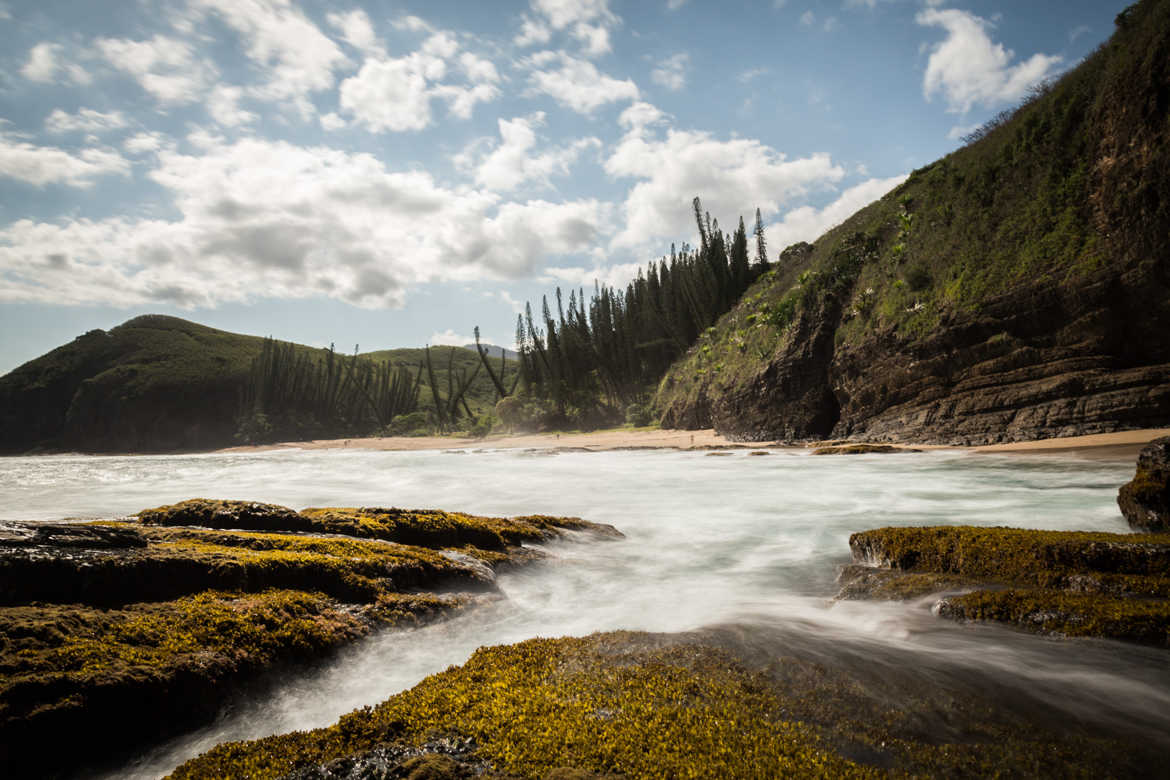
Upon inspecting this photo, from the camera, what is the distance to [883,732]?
266 cm

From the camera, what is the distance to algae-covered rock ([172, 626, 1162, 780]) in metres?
2.35

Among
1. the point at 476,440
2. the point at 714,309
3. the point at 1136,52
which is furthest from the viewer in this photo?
the point at 476,440

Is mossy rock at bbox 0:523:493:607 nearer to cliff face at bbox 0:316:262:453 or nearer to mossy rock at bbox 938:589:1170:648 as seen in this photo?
mossy rock at bbox 938:589:1170:648

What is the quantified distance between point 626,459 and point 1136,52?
22152mm

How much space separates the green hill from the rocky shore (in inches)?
3078

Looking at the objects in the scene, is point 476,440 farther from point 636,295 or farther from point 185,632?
point 185,632

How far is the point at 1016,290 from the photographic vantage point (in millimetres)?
17453

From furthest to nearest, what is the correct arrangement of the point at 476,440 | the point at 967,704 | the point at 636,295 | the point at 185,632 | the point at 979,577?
the point at 636,295 → the point at 476,440 → the point at 979,577 → the point at 185,632 → the point at 967,704

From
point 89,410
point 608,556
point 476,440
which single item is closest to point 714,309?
point 476,440

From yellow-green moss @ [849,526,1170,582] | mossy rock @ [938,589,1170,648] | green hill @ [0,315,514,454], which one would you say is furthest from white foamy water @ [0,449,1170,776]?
green hill @ [0,315,514,454]

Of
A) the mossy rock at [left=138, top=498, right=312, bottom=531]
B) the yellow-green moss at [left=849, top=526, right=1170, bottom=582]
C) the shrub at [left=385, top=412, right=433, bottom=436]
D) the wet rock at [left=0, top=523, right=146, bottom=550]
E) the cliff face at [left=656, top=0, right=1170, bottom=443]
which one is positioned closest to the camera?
the wet rock at [left=0, top=523, right=146, bottom=550]

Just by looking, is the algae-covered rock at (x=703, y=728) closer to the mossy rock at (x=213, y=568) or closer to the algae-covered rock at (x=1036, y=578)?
the algae-covered rock at (x=1036, y=578)

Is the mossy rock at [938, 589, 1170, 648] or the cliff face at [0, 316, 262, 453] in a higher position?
the cliff face at [0, 316, 262, 453]

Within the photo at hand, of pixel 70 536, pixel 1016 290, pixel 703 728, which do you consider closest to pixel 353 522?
pixel 70 536
